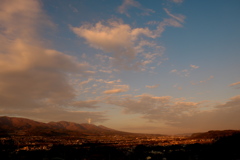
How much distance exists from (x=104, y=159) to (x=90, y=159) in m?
2.89

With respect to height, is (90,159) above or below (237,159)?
below

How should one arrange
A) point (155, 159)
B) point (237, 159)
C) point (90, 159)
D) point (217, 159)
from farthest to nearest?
point (90, 159) → point (155, 159) → point (217, 159) → point (237, 159)

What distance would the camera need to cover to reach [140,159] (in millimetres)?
32781

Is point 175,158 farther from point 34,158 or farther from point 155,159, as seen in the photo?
point 34,158

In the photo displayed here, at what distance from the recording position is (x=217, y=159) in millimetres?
29188

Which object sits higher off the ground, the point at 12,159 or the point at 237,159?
the point at 237,159

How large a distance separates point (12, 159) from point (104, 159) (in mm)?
18402

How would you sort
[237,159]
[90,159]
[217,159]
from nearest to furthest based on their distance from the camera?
[237,159]
[217,159]
[90,159]

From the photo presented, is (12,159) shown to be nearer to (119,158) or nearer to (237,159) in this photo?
(119,158)

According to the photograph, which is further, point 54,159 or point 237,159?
point 54,159

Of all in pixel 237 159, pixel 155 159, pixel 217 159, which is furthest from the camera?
pixel 155 159

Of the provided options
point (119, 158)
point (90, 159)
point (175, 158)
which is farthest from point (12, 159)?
point (175, 158)

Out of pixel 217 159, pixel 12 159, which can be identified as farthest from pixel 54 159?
pixel 217 159

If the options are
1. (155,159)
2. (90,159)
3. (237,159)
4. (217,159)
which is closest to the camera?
(237,159)
